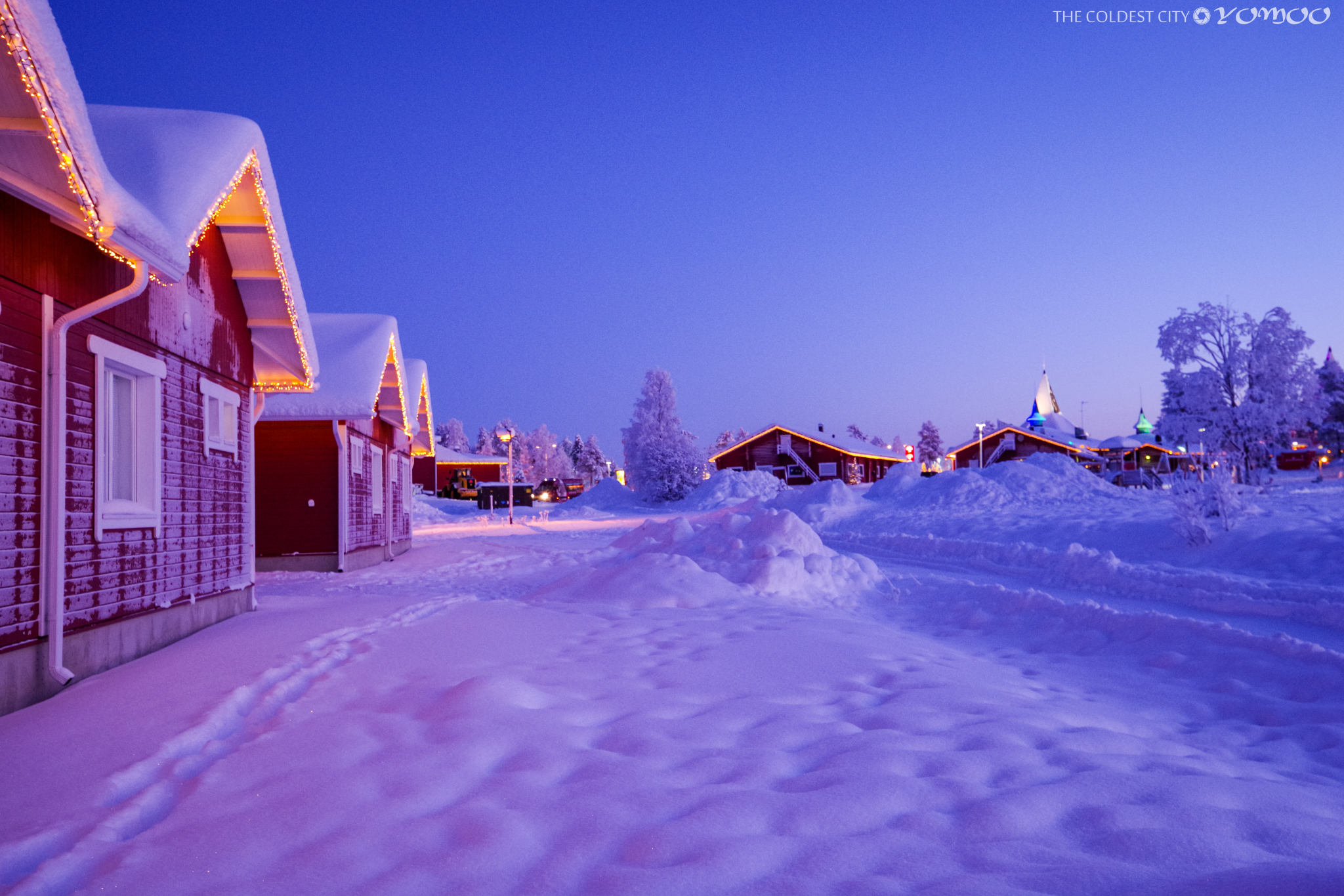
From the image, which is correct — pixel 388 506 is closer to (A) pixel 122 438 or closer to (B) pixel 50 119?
(A) pixel 122 438

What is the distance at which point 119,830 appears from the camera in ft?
12.2

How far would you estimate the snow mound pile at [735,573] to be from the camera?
10.3m

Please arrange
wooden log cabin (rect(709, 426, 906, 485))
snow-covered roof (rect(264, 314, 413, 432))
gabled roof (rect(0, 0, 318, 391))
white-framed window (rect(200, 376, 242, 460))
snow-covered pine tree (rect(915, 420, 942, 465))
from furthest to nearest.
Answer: snow-covered pine tree (rect(915, 420, 942, 465))
wooden log cabin (rect(709, 426, 906, 485))
snow-covered roof (rect(264, 314, 413, 432))
white-framed window (rect(200, 376, 242, 460))
gabled roof (rect(0, 0, 318, 391))

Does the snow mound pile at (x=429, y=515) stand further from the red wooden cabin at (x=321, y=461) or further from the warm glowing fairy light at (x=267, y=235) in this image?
the warm glowing fairy light at (x=267, y=235)

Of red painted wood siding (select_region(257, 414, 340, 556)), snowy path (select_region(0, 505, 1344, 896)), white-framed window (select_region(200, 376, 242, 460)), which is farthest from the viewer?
red painted wood siding (select_region(257, 414, 340, 556))

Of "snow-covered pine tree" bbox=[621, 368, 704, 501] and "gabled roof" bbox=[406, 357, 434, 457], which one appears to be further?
"snow-covered pine tree" bbox=[621, 368, 704, 501]

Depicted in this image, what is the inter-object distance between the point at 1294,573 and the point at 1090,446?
212 ft

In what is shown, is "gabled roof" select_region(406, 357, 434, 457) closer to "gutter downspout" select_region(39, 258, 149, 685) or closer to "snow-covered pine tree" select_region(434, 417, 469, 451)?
"gutter downspout" select_region(39, 258, 149, 685)

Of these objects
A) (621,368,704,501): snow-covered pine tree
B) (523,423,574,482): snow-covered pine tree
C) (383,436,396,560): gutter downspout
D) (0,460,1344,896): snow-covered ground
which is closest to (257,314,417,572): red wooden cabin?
(383,436,396,560): gutter downspout

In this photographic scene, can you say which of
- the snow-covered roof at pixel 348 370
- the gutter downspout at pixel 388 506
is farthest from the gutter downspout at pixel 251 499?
the gutter downspout at pixel 388 506

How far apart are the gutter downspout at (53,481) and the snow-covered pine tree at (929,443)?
373ft

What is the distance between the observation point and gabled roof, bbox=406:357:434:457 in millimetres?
22703

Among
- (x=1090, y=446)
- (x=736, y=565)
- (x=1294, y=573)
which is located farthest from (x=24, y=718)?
(x=1090, y=446)

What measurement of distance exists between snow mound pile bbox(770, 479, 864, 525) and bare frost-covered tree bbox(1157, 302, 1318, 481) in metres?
16.9
